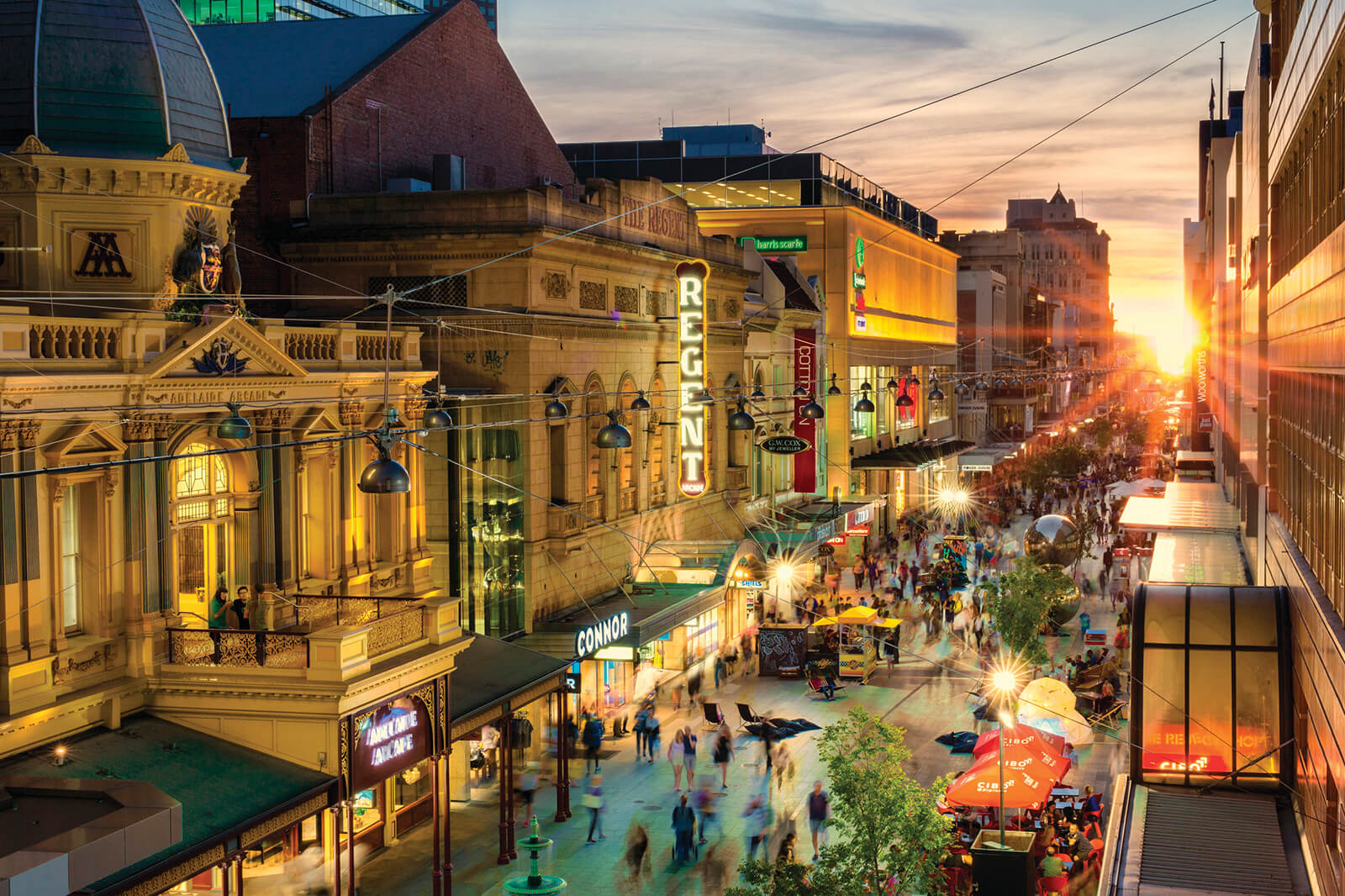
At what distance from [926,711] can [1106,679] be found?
4500mm

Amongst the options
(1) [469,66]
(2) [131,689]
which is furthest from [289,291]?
(2) [131,689]

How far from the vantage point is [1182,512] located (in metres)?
39.2

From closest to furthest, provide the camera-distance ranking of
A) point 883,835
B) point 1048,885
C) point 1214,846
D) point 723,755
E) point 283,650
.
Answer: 1. point 883,835
2. point 1214,846
3. point 283,650
4. point 1048,885
5. point 723,755

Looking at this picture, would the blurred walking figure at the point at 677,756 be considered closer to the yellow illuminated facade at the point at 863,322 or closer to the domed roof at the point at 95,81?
the domed roof at the point at 95,81

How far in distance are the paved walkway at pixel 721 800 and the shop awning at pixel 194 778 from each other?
184 inches

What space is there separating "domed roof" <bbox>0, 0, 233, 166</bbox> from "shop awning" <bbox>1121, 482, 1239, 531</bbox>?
23570mm

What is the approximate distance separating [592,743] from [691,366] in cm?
1076

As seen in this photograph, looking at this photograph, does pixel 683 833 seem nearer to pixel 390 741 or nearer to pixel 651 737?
pixel 390 741

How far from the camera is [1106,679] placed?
1379 inches

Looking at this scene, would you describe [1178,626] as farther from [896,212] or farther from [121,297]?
[896,212]

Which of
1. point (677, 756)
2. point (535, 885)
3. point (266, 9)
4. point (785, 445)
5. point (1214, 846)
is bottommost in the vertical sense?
point (677, 756)

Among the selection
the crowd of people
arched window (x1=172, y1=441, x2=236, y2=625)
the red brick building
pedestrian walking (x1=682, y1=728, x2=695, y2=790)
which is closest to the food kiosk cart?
the crowd of people

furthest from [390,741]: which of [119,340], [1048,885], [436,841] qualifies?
[1048,885]

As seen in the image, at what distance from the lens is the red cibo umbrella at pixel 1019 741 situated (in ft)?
75.8
